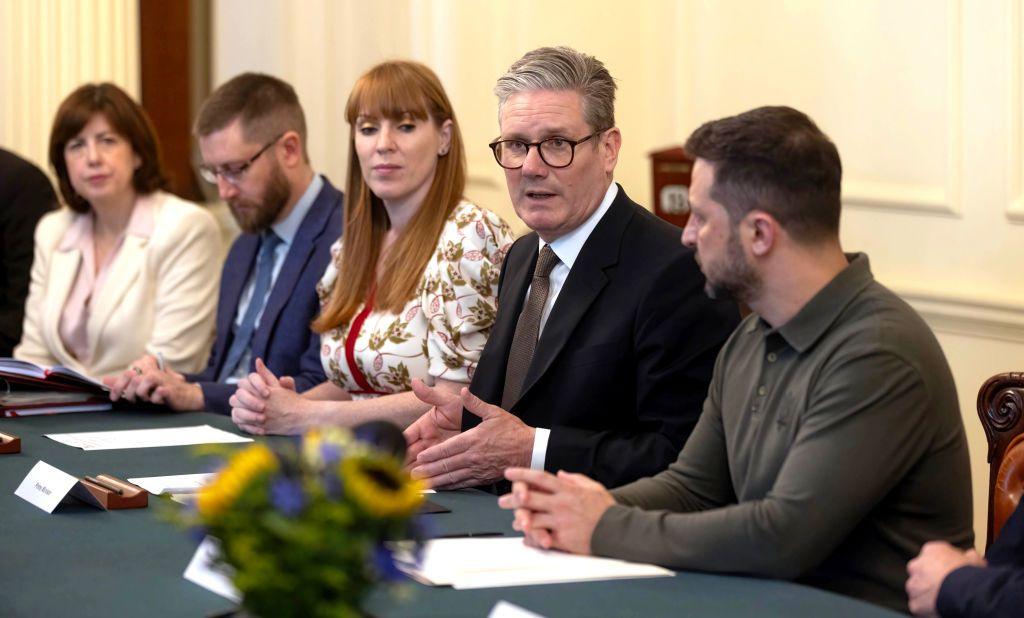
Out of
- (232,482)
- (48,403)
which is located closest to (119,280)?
(48,403)

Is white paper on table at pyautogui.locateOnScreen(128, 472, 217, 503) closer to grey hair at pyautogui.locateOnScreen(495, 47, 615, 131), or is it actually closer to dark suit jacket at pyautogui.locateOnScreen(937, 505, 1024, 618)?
grey hair at pyautogui.locateOnScreen(495, 47, 615, 131)

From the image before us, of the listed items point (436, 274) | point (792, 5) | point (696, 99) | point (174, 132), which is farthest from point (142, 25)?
point (436, 274)

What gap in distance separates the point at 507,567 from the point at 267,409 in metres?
1.44

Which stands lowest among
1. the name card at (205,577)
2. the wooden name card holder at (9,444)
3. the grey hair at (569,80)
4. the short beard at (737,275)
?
the wooden name card holder at (9,444)

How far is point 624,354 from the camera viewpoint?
2.89 meters

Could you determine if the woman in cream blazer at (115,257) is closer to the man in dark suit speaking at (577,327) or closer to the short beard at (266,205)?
the short beard at (266,205)

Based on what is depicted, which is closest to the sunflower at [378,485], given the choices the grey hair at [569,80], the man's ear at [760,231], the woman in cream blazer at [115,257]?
the man's ear at [760,231]

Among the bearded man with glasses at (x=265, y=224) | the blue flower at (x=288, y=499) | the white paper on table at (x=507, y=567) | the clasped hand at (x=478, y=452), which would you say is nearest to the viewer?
the blue flower at (x=288, y=499)

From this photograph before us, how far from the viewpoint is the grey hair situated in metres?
3.05

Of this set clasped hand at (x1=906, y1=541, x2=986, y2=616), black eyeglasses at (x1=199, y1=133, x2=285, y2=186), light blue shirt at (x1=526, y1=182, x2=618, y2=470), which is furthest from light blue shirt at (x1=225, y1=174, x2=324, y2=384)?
clasped hand at (x1=906, y1=541, x2=986, y2=616)

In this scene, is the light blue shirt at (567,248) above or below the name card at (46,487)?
above

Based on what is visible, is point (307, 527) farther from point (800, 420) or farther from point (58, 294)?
point (58, 294)

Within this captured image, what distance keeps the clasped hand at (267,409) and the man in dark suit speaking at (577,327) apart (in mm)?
457

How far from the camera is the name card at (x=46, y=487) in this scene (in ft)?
8.35
